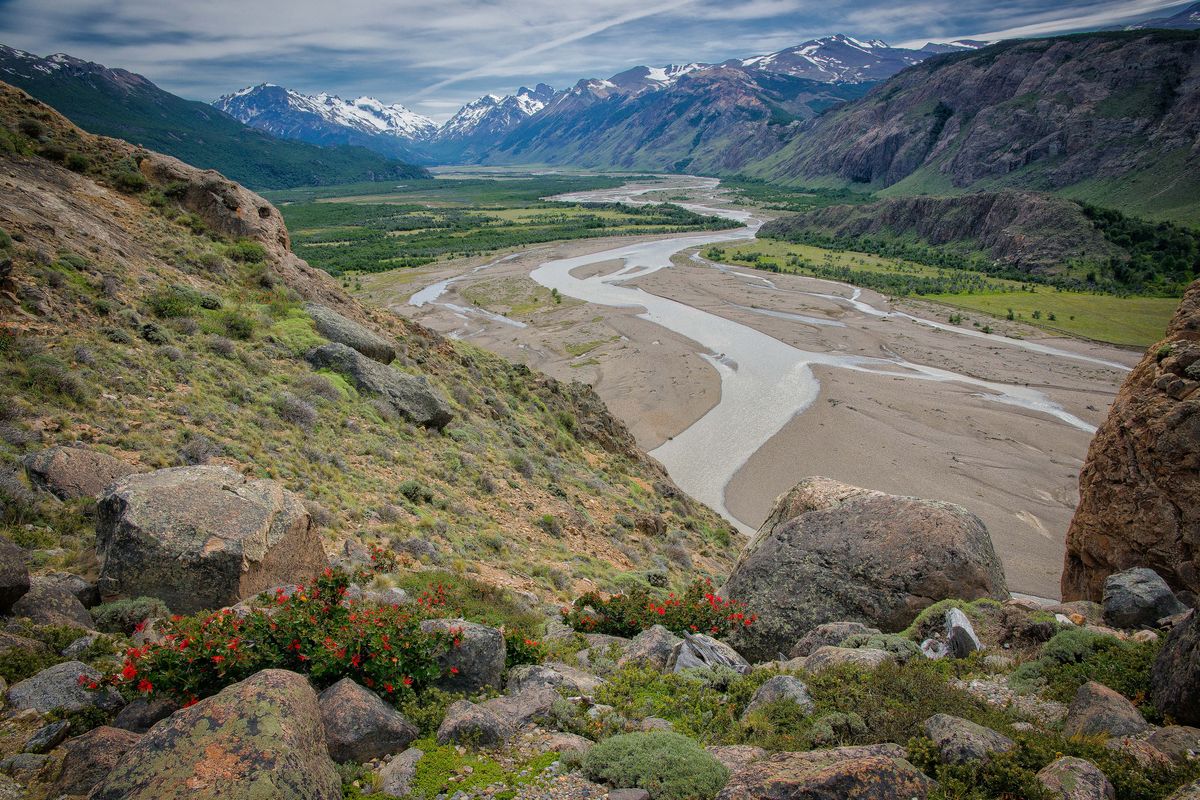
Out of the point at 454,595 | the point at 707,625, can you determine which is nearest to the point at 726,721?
the point at 707,625

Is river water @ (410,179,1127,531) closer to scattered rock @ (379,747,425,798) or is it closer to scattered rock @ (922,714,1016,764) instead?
scattered rock @ (922,714,1016,764)

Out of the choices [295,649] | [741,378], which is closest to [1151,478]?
[295,649]

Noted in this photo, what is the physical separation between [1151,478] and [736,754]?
41.0 ft

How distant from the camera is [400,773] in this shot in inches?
259

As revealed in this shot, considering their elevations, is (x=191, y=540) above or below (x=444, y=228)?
below

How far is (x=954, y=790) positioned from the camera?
19.8ft

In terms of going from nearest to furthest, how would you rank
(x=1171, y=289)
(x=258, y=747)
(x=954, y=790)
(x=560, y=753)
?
1. (x=258, y=747)
2. (x=954, y=790)
3. (x=560, y=753)
4. (x=1171, y=289)

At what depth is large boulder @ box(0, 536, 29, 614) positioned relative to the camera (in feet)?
24.8

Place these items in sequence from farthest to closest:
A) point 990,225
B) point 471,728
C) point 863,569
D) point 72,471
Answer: point 990,225 < point 863,569 < point 72,471 < point 471,728

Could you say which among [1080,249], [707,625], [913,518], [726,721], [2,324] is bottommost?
[707,625]

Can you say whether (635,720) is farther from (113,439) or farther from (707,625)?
(113,439)

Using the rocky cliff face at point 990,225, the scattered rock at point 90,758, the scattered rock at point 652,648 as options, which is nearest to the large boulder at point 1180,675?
the scattered rock at point 652,648

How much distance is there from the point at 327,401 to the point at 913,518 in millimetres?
15673

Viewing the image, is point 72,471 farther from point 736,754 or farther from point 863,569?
point 863,569
